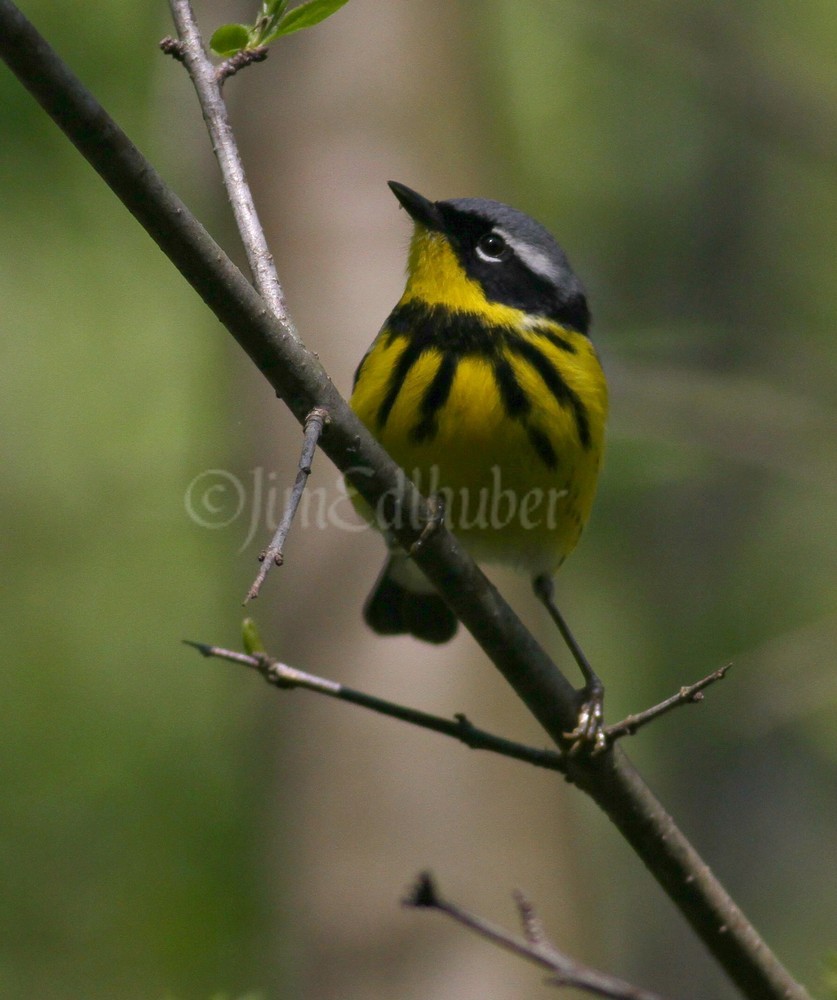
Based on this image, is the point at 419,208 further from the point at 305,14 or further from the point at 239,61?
the point at 305,14

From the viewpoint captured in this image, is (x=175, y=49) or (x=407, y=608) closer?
(x=175, y=49)

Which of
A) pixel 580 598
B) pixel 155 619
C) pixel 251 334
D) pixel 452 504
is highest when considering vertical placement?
pixel 580 598

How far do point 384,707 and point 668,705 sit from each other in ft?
2.08

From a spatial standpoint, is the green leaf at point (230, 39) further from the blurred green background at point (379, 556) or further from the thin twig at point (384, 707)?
the blurred green background at point (379, 556)

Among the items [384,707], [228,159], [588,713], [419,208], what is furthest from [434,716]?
[419,208]

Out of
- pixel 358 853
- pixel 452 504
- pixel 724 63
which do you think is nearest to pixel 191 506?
pixel 452 504

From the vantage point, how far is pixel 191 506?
17.3 feet

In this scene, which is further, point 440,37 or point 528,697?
point 440,37

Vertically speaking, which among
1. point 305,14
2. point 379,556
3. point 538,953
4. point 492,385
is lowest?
point 538,953

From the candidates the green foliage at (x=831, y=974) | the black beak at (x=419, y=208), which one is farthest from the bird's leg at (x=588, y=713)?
the black beak at (x=419, y=208)

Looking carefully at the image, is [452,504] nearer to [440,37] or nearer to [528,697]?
[528,697]

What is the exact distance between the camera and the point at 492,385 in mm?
4145

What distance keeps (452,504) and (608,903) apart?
5260 mm

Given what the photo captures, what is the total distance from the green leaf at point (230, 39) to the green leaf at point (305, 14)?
13 centimetres
